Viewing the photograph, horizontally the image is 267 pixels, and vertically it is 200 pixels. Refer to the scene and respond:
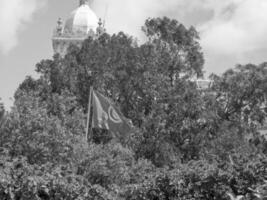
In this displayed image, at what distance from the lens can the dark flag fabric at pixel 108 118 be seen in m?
21.5

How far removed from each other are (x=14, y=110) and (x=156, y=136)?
7.45 metres

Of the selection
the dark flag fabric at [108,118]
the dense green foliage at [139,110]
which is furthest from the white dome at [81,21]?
the dark flag fabric at [108,118]

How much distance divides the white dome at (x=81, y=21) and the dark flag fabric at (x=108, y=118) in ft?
159

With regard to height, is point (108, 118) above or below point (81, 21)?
below

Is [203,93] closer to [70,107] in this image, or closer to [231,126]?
[231,126]

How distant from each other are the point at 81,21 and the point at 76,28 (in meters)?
1.85

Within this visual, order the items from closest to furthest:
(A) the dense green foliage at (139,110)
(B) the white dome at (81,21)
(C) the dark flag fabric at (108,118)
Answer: (A) the dense green foliage at (139,110), (C) the dark flag fabric at (108,118), (B) the white dome at (81,21)

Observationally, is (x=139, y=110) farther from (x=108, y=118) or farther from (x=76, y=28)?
(x=76, y=28)

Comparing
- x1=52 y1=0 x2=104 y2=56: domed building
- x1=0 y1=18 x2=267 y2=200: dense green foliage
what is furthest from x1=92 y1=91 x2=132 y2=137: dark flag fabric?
x1=52 y1=0 x2=104 y2=56: domed building

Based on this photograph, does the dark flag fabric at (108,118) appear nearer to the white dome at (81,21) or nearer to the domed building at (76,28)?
the domed building at (76,28)

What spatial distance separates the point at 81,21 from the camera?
72.3 meters

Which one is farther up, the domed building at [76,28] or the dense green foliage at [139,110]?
the domed building at [76,28]

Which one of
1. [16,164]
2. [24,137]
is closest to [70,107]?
[24,137]

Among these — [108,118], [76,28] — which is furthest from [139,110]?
[76,28]
